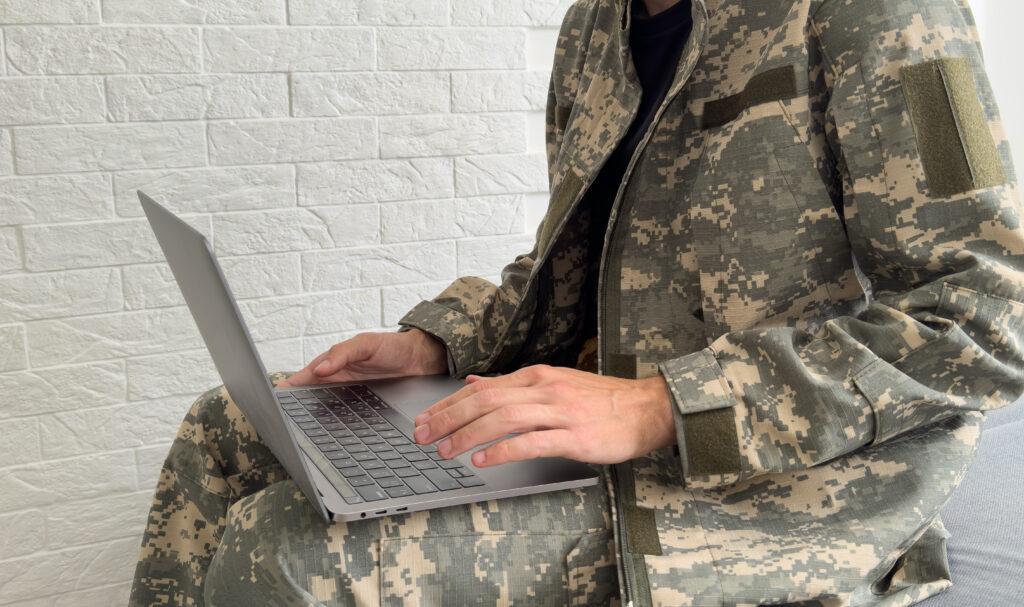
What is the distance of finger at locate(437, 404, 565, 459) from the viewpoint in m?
0.83

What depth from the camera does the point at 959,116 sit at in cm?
86

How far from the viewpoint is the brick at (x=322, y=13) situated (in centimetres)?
165

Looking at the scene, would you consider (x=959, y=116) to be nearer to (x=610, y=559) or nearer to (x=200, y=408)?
(x=610, y=559)

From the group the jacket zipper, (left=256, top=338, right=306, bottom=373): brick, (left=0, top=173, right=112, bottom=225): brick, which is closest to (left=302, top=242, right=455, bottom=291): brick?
(left=256, top=338, right=306, bottom=373): brick

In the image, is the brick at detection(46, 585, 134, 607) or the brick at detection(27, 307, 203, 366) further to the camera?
the brick at detection(46, 585, 134, 607)

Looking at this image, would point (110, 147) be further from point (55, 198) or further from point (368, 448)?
point (368, 448)

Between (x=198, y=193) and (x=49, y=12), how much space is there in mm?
338

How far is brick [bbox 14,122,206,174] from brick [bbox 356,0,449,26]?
336mm

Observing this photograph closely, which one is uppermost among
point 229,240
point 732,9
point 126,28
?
point 126,28

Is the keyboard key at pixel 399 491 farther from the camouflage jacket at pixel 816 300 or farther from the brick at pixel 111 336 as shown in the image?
the brick at pixel 111 336

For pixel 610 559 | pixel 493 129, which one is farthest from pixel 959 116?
pixel 493 129

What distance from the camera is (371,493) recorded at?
0.84m

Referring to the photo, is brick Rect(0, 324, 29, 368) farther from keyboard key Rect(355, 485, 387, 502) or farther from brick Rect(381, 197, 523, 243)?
keyboard key Rect(355, 485, 387, 502)

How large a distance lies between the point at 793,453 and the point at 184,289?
612mm
